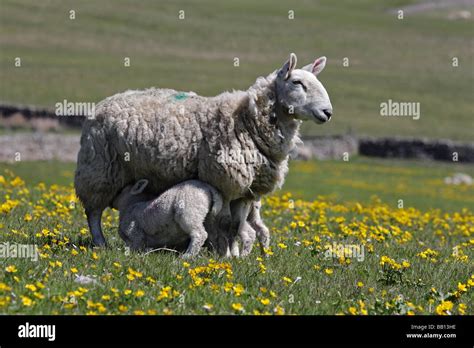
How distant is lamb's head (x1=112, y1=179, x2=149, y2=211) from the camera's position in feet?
35.7

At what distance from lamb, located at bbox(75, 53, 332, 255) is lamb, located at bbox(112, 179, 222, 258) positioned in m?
0.18

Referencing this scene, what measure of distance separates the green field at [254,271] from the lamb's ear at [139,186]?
709 mm

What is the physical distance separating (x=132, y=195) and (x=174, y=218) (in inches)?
35.5

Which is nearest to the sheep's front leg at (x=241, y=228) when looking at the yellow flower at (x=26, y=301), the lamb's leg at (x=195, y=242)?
the lamb's leg at (x=195, y=242)

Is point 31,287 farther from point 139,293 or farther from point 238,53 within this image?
point 238,53

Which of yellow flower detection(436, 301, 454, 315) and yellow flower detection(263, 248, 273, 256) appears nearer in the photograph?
yellow flower detection(436, 301, 454, 315)

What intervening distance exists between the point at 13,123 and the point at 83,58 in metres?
27.6

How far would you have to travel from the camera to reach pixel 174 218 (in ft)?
33.6

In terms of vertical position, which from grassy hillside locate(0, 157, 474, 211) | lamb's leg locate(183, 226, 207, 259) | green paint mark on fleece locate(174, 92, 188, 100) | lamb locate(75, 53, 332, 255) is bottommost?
grassy hillside locate(0, 157, 474, 211)

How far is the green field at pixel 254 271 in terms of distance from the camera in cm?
791

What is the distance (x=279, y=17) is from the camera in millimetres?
99312

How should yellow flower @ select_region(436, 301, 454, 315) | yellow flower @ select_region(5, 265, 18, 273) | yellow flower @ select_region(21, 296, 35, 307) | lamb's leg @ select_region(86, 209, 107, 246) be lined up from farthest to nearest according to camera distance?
1. lamb's leg @ select_region(86, 209, 107, 246)
2. yellow flower @ select_region(436, 301, 454, 315)
3. yellow flower @ select_region(5, 265, 18, 273)
4. yellow flower @ select_region(21, 296, 35, 307)

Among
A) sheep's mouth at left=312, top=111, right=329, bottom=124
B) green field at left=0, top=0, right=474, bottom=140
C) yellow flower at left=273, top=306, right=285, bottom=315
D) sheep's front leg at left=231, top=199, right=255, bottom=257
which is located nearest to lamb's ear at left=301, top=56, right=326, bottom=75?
sheep's mouth at left=312, top=111, right=329, bottom=124

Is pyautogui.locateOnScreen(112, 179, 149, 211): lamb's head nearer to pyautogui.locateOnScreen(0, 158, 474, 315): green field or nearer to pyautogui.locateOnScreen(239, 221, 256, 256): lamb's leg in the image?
pyautogui.locateOnScreen(0, 158, 474, 315): green field
